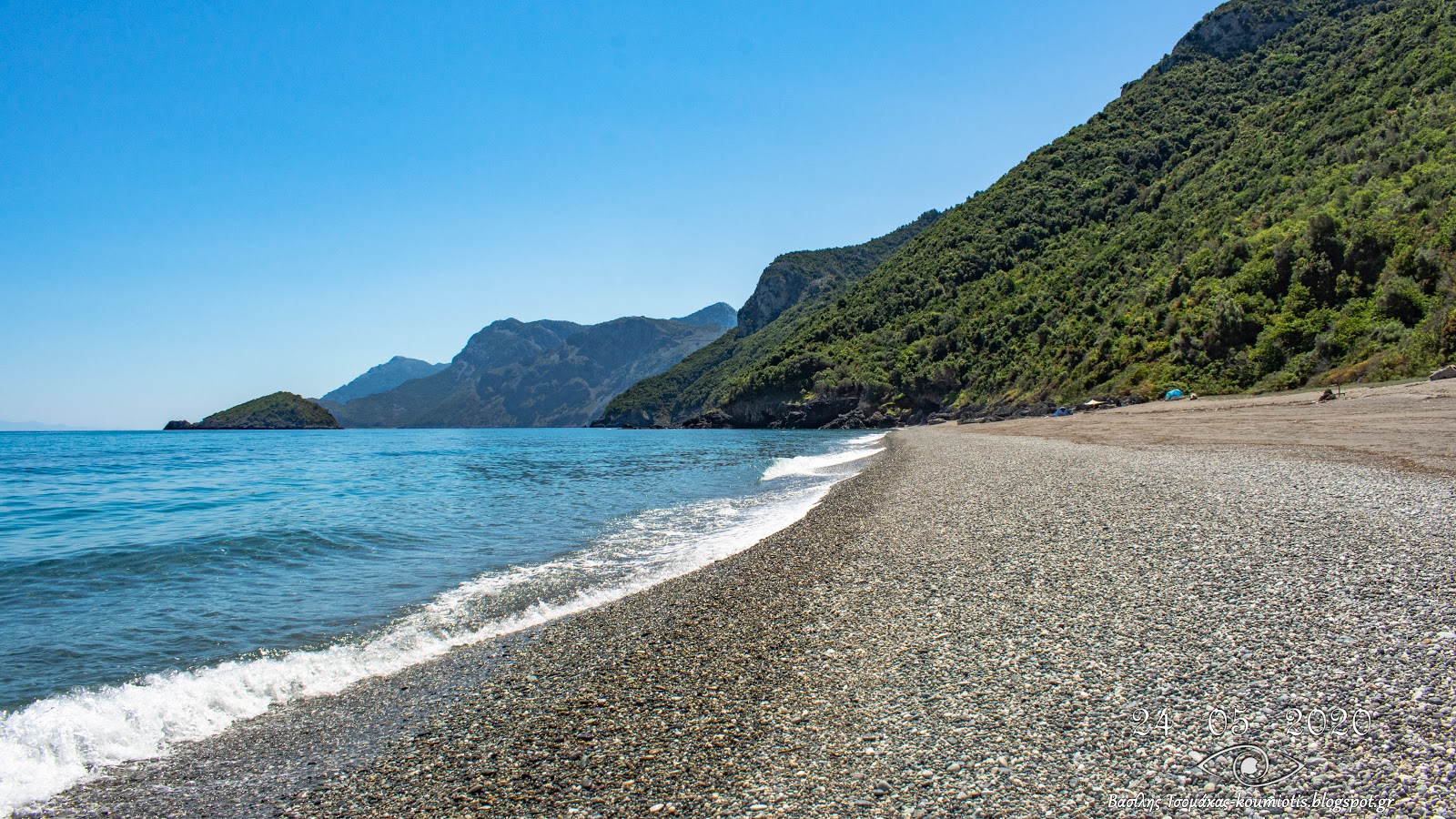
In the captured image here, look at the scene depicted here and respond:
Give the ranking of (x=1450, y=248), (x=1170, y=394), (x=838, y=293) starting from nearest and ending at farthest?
(x=1450, y=248) < (x=1170, y=394) < (x=838, y=293)

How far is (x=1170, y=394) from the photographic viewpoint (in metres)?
43.3

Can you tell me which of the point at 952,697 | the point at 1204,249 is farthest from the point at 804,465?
the point at 1204,249

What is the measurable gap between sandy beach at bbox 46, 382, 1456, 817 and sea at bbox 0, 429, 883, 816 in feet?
2.87

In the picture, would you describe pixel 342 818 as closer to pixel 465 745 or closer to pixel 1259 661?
pixel 465 745

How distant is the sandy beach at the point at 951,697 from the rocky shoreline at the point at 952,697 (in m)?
0.03

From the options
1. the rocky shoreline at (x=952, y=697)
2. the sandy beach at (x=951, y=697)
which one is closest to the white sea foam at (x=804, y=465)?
the sandy beach at (x=951, y=697)

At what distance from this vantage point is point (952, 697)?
5098 mm

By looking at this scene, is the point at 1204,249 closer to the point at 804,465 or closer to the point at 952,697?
the point at 804,465

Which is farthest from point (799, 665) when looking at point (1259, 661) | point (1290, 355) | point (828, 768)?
point (1290, 355)

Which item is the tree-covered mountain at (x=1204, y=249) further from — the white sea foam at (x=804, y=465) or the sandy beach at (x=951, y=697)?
the sandy beach at (x=951, y=697)

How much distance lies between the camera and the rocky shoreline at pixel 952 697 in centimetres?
392

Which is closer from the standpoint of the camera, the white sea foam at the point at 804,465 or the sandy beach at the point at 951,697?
the sandy beach at the point at 951,697

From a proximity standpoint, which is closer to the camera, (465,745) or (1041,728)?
(1041,728)

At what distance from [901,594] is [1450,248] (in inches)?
1605
